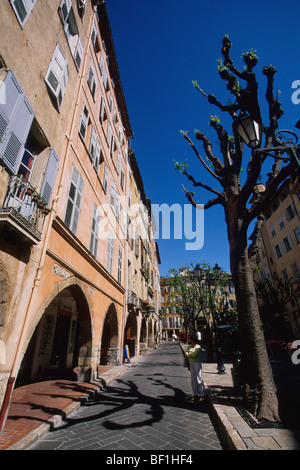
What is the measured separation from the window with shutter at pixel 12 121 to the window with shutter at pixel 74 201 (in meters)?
2.71

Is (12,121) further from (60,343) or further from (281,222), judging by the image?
(281,222)

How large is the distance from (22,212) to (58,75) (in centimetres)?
489

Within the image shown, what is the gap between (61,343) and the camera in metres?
11.5

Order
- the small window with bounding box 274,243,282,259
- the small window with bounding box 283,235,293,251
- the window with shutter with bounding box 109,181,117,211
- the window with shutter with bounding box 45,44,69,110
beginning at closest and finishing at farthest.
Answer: the window with shutter with bounding box 45,44,69,110, the window with shutter with bounding box 109,181,117,211, the small window with bounding box 283,235,293,251, the small window with bounding box 274,243,282,259

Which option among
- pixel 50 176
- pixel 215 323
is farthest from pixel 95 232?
pixel 215 323

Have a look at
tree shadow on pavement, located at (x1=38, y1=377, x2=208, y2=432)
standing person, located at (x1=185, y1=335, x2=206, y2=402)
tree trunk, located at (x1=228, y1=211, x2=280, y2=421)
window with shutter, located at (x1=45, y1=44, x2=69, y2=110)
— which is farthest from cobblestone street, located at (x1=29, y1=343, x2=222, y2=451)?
window with shutter, located at (x1=45, y1=44, x2=69, y2=110)

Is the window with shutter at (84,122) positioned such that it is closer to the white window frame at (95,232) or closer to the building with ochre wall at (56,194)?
the building with ochre wall at (56,194)

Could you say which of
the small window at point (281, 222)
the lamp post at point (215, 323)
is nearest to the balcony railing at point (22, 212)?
the lamp post at point (215, 323)

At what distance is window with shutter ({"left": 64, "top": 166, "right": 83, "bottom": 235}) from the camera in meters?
7.40

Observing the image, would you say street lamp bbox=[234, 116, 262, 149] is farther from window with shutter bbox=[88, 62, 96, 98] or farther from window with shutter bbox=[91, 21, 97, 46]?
window with shutter bbox=[91, 21, 97, 46]

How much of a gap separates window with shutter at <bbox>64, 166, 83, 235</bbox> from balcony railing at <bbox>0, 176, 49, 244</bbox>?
6.39 feet

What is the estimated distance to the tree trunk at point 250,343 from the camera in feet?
14.5

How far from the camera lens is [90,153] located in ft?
31.8
